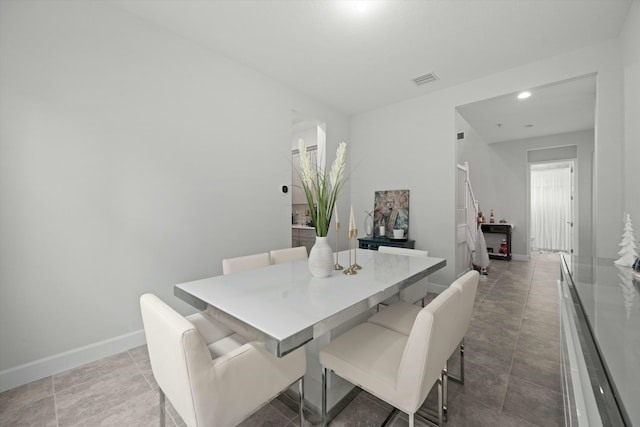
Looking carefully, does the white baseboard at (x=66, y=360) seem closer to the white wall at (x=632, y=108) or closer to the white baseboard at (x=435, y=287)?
the white baseboard at (x=435, y=287)

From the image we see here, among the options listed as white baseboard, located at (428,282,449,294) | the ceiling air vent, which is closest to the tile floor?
white baseboard, located at (428,282,449,294)

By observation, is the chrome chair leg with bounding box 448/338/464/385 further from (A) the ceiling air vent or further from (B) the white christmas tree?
(A) the ceiling air vent

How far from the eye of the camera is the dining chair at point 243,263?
187 centimetres

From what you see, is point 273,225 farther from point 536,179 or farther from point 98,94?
point 536,179

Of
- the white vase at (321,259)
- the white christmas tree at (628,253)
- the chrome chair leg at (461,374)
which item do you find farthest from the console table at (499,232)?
the white vase at (321,259)

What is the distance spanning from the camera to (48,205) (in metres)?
1.80

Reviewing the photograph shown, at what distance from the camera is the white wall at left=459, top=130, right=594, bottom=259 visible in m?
5.40

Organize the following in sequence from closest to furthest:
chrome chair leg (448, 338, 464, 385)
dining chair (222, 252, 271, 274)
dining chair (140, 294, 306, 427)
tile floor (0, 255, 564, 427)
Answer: dining chair (140, 294, 306, 427) < tile floor (0, 255, 564, 427) < chrome chair leg (448, 338, 464, 385) < dining chair (222, 252, 271, 274)

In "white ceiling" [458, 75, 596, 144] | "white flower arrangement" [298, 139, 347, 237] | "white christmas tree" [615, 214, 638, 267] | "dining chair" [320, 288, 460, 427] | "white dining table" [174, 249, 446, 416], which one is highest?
"white ceiling" [458, 75, 596, 144]

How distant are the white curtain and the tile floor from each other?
21.9 feet

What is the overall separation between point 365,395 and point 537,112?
5.30 metres

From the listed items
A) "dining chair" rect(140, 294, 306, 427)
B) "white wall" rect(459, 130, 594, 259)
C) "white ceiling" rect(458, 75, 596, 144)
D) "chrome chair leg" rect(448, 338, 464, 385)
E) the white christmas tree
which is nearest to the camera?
"dining chair" rect(140, 294, 306, 427)

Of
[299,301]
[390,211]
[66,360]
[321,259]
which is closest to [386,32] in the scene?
[321,259]

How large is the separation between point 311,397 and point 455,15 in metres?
3.10
